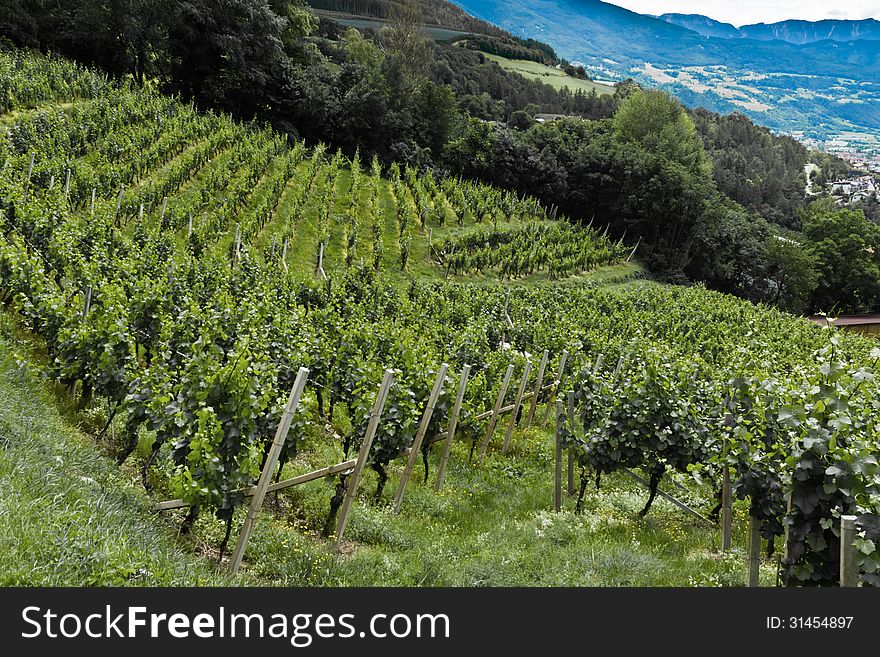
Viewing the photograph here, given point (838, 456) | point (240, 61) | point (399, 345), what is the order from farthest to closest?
point (240, 61) < point (399, 345) < point (838, 456)

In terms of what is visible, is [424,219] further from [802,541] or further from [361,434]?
[802,541]

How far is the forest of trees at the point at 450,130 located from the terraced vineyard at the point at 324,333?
21.7ft

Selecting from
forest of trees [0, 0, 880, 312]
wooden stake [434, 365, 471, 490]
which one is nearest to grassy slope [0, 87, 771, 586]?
wooden stake [434, 365, 471, 490]

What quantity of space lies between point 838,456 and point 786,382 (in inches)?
92.3

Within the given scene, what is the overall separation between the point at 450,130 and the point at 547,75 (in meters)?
96.3

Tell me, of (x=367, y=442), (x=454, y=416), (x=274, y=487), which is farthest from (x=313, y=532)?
(x=454, y=416)

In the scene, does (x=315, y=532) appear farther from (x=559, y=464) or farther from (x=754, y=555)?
(x=754, y=555)

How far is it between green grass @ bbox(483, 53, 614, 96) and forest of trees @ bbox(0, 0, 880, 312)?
61555 mm

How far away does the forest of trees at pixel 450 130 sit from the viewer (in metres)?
41.5

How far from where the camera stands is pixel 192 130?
112 feet

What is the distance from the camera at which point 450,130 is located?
5094 cm

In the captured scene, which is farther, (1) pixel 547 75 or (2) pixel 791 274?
(1) pixel 547 75
